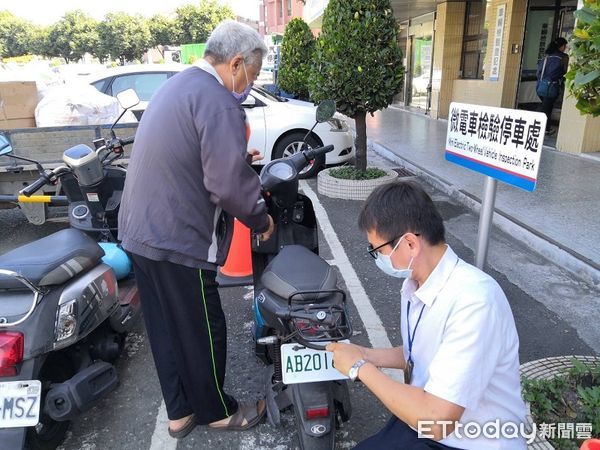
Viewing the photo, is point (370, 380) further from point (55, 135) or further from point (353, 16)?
point (353, 16)

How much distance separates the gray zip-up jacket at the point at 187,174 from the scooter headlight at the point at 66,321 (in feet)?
1.42

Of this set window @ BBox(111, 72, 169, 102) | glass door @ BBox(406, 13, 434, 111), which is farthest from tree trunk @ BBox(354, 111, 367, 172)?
glass door @ BBox(406, 13, 434, 111)

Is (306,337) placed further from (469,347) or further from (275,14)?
Answer: (275,14)

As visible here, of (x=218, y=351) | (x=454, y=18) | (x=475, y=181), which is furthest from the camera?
(x=454, y=18)

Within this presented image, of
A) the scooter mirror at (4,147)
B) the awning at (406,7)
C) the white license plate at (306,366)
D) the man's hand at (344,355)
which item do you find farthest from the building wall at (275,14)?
the man's hand at (344,355)

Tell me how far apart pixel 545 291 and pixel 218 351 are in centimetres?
274

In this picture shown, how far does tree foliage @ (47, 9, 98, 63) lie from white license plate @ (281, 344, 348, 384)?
51.1 meters

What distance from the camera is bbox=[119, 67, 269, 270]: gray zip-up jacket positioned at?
1935 millimetres

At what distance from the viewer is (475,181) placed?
254 inches

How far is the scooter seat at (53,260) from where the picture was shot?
6.92ft

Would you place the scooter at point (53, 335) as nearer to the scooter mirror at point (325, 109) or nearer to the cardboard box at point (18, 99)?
the scooter mirror at point (325, 109)

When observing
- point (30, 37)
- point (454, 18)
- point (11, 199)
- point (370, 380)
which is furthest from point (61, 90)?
point (30, 37)

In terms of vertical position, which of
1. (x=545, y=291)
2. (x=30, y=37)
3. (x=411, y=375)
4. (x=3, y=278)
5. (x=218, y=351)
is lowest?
(x=545, y=291)

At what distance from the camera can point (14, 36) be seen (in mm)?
50250
